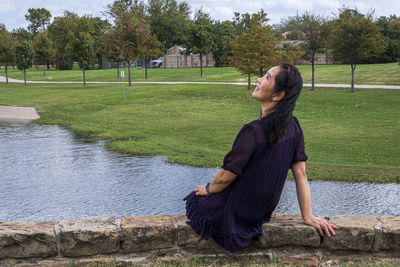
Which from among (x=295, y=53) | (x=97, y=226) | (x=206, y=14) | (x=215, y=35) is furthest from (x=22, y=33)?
(x=97, y=226)

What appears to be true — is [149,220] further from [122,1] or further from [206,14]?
A: [122,1]

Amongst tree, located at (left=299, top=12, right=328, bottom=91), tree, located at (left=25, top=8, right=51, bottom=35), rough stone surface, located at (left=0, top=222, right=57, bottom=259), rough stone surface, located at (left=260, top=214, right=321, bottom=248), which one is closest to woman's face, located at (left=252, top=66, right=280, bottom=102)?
rough stone surface, located at (left=260, top=214, right=321, bottom=248)

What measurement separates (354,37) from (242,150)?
88.1ft

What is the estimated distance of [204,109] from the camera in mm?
22891

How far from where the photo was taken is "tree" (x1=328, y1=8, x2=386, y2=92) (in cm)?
2786

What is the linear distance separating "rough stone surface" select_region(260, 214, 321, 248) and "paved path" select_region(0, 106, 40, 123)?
19.8m

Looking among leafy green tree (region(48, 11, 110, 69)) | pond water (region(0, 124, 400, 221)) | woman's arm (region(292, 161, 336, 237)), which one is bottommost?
pond water (region(0, 124, 400, 221))

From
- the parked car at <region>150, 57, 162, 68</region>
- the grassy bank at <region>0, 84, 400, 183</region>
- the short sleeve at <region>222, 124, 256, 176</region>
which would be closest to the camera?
the short sleeve at <region>222, 124, 256, 176</region>

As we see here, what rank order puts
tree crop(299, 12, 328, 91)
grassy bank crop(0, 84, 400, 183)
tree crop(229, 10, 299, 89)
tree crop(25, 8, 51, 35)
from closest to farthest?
grassy bank crop(0, 84, 400, 183), tree crop(229, 10, 299, 89), tree crop(299, 12, 328, 91), tree crop(25, 8, 51, 35)

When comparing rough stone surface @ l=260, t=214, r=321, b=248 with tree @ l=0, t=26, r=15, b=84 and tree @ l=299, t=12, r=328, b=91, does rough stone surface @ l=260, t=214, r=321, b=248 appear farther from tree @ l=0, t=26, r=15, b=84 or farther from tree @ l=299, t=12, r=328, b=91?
tree @ l=0, t=26, r=15, b=84

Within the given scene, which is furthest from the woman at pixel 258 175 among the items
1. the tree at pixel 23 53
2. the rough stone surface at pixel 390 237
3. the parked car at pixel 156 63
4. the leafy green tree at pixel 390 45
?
the parked car at pixel 156 63

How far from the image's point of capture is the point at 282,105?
11.4 ft

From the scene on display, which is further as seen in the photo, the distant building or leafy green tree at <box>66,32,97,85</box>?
the distant building

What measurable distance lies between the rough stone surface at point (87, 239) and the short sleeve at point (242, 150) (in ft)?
3.69
